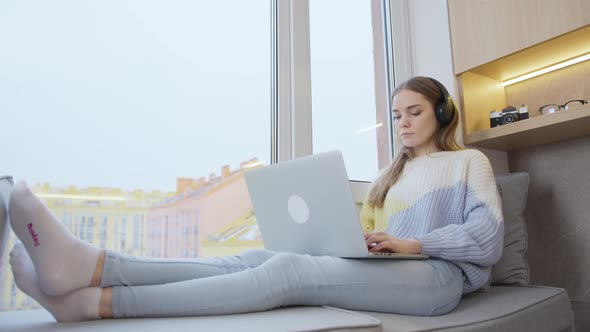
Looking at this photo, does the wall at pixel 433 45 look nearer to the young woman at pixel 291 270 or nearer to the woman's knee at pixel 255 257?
the young woman at pixel 291 270

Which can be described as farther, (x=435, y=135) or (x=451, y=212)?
(x=435, y=135)

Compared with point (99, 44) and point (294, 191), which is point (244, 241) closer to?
point (294, 191)

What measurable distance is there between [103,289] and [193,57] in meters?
0.93

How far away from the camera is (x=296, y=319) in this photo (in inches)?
32.9

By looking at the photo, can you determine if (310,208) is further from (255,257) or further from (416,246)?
(416,246)

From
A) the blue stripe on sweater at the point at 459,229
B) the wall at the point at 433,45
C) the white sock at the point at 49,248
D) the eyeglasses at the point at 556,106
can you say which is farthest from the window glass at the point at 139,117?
the eyeglasses at the point at 556,106

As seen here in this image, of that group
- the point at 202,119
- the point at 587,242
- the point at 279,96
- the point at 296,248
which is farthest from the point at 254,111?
Result: the point at 587,242

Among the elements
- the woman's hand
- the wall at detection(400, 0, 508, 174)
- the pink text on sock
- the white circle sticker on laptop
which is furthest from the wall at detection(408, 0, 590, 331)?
the pink text on sock

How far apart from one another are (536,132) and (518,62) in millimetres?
→ 303

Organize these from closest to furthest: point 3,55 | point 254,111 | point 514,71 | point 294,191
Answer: point 294,191 → point 3,55 → point 254,111 → point 514,71

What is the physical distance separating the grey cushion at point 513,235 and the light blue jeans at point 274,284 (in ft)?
1.35

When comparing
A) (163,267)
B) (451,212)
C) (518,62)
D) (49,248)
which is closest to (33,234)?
(49,248)

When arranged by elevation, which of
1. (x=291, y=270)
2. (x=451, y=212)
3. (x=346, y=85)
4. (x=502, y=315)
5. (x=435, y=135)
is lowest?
(x=502, y=315)

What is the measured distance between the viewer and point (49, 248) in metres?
0.84
